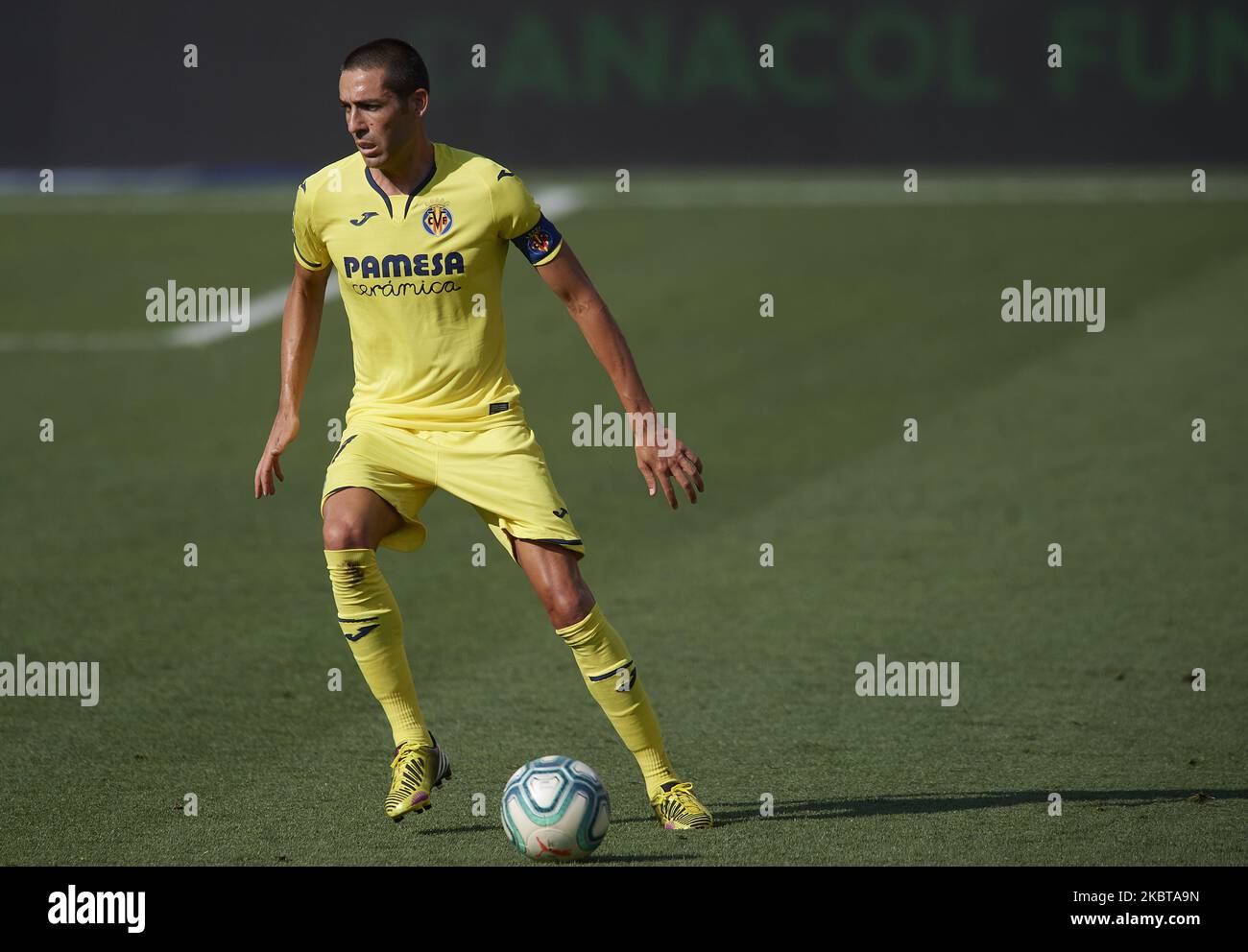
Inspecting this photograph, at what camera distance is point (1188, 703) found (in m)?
7.32

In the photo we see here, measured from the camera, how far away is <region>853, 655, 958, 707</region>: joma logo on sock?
24.7ft

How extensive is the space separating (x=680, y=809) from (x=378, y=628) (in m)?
1.17

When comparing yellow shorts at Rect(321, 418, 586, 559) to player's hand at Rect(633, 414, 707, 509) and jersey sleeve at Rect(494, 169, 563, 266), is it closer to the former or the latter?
player's hand at Rect(633, 414, 707, 509)

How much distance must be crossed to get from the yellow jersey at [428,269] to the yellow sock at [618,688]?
79 cm

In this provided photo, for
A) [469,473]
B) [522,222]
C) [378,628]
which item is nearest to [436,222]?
[522,222]

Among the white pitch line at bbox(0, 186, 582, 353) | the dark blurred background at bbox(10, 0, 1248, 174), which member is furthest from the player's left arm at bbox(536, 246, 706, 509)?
the dark blurred background at bbox(10, 0, 1248, 174)

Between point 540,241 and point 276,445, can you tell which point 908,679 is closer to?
point 540,241

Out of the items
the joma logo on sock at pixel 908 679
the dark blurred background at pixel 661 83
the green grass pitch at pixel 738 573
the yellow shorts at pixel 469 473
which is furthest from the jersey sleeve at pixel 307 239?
the dark blurred background at pixel 661 83

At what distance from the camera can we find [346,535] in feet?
19.2

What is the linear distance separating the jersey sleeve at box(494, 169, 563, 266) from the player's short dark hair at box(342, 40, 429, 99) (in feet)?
1.36

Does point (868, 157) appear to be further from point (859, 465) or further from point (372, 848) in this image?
point (372, 848)

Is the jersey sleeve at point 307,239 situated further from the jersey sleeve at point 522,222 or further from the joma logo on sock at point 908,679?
the joma logo on sock at point 908,679

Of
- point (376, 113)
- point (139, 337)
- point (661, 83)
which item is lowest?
point (376, 113)
